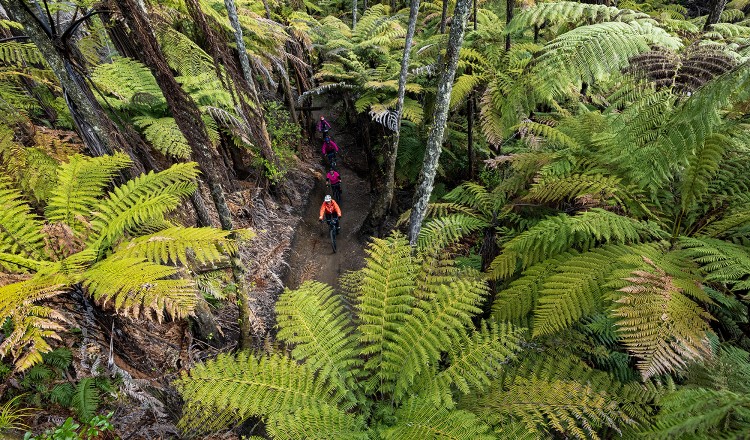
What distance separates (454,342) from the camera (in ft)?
8.55

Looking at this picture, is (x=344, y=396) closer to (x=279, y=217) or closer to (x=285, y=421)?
(x=285, y=421)

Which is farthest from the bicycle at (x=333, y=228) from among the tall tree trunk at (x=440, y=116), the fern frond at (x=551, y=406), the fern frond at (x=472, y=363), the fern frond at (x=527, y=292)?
the fern frond at (x=551, y=406)

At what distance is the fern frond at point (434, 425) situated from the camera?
1.97 metres

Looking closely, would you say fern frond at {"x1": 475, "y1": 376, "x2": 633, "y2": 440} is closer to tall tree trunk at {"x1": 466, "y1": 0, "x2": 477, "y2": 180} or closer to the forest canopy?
the forest canopy

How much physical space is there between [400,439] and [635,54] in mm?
3252

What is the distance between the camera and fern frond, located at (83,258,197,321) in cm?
194

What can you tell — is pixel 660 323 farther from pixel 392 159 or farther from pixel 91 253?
pixel 392 159

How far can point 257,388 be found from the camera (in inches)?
94.9

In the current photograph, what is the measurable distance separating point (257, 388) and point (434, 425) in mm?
1218

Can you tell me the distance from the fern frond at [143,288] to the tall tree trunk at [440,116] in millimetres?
3238

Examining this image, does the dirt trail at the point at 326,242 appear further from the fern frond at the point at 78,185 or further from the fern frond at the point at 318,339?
the fern frond at the point at 78,185

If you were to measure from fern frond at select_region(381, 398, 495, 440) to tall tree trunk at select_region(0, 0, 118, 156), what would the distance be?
3417 millimetres

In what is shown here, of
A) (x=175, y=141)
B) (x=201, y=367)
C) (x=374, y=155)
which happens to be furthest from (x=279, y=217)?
(x=201, y=367)

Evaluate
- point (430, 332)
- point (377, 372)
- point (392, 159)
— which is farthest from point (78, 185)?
point (392, 159)
